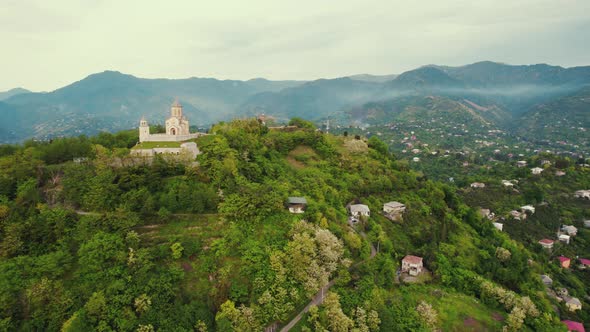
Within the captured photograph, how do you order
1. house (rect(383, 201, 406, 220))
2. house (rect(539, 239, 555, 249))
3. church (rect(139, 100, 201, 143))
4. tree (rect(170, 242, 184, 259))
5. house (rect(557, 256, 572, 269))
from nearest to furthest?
1. tree (rect(170, 242, 184, 259))
2. church (rect(139, 100, 201, 143))
3. house (rect(383, 201, 406, 220))
4. house (rect(557, 256, 572, 269))
5. house (rect(539, 239, 555, 249))

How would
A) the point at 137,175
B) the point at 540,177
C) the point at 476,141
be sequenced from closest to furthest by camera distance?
the point at 137,175
the point at 540,177
the point at 476,141

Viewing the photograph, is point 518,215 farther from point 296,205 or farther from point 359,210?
point 296,205

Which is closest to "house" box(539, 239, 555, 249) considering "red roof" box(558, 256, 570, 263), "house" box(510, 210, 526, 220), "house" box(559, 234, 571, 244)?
"red roof" box(558, 256, 570, 263)

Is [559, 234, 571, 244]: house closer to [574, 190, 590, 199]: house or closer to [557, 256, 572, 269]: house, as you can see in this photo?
[557, 256, 572, 269]: house

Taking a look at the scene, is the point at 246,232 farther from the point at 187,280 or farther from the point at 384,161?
the point at 384,161

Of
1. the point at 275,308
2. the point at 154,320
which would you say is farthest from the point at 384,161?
the point at 154,320

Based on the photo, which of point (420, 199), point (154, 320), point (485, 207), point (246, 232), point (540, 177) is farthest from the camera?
point (540, 177)

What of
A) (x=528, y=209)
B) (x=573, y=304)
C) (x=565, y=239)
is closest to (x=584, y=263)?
(x=565, y=239)
